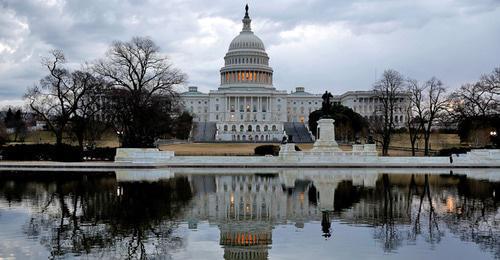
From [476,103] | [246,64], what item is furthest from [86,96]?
[246,64]

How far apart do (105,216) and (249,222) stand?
153 inches

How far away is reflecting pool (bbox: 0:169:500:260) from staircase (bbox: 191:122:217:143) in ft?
286

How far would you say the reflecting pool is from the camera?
455 inches

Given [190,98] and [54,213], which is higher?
[190,98]

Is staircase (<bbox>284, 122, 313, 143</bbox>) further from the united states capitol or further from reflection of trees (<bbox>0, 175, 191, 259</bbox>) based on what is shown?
reflection of trees (<bbox>0, 175, 191, 259</bbox>)

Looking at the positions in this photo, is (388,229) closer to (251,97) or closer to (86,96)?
(86,96)

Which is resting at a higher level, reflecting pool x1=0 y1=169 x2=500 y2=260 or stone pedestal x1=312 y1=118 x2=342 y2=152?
stone pedestal x1=312 y1=118 x2=342 y2=152

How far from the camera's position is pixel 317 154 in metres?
42.1

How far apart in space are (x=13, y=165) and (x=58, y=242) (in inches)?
1149

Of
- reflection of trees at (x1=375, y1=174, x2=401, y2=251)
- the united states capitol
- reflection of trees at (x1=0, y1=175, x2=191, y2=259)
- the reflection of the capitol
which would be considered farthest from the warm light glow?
the united states capitol

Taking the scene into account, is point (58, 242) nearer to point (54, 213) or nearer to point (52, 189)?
point (54, 213)

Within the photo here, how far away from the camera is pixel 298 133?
116 meters

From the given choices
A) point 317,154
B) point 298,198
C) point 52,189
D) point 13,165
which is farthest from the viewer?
point 317,154

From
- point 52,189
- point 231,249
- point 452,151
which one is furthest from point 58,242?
point 452,151
